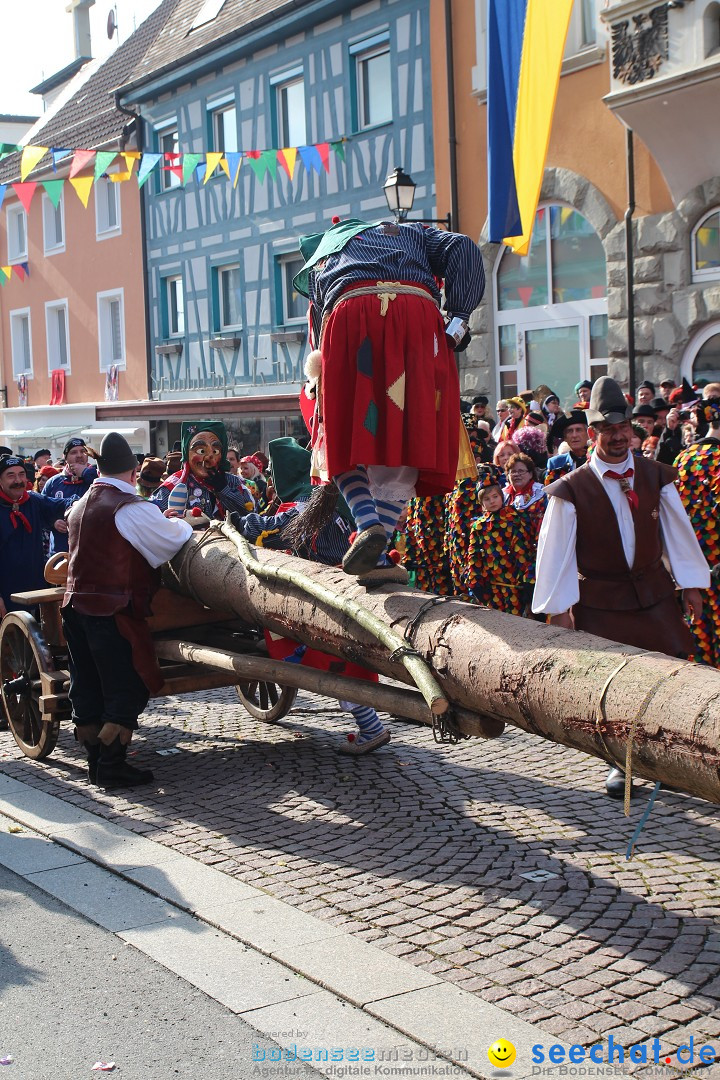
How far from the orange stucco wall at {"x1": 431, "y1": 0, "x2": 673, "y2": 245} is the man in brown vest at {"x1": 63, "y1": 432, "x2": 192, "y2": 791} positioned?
963 cm

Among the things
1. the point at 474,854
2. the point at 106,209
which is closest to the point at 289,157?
the point at 106,209

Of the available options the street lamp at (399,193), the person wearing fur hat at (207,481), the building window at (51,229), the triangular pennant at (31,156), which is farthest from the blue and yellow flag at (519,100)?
the building window at (51,229)

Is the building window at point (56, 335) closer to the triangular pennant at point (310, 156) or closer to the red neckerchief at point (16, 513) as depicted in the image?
the triangular pennant at point (310, 156)

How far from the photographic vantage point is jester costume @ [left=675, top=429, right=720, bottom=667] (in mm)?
6410

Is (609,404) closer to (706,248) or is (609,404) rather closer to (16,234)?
(706,248)

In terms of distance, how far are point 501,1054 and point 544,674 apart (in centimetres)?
112

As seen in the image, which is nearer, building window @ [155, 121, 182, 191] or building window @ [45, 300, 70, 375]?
building window @ [155, 121, 182, 191]

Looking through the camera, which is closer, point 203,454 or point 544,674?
point 544,674

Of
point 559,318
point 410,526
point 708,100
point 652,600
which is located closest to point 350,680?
point 652,600

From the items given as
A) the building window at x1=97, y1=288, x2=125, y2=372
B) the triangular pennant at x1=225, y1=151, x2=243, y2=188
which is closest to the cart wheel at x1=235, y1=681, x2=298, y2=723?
the triangular pennant at x1=225, y1=151, x2=243, y2=188

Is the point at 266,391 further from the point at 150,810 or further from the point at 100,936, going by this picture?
the point at 100,936

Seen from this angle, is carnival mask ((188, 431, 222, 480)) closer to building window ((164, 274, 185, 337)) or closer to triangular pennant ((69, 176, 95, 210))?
triangular pennant ((69, 176, 95, 210))

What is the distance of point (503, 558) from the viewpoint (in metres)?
7.90

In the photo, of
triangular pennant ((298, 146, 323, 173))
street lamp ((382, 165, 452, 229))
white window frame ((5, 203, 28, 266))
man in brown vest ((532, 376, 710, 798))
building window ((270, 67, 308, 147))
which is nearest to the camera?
man in brown vest ((532, 376, 710, 798))
